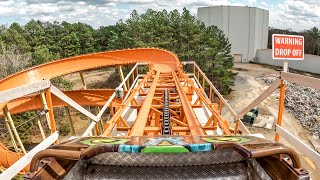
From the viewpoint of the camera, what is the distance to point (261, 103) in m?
27.0

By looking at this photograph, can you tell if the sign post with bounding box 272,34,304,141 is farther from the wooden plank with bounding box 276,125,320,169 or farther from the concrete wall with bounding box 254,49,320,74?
the concrete wall with bounding box 254,49,320,74

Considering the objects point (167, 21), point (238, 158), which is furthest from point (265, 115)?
point (238, 158)

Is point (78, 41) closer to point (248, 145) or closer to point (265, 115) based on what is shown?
point (265, 115)

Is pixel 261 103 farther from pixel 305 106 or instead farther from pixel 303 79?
pixel 303 79

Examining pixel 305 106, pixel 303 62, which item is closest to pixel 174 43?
pixel 305 106

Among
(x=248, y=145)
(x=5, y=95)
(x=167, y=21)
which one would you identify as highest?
(x=167, y=21)

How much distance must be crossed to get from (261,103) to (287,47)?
2513cm

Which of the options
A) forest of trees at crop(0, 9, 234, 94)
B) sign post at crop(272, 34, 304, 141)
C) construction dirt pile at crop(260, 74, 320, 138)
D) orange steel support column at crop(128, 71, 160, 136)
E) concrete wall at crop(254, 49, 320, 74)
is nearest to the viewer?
sign post at crop(272, 34, 304, 141)

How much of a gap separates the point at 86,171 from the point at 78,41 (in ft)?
164

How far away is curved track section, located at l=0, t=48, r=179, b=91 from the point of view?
9.48 m

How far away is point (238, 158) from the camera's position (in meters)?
1.85

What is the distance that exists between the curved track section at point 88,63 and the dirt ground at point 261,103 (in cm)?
910

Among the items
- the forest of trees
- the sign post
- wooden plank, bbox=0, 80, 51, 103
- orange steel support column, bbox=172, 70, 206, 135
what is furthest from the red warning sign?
the forest of trees

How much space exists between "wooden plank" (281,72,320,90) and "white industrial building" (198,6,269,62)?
146 ft
